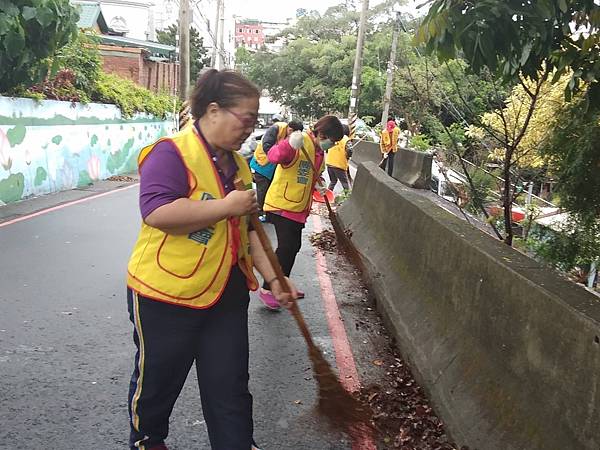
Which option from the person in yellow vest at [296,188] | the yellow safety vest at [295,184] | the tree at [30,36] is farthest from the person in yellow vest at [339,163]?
the yellow safety vest at [295,184]

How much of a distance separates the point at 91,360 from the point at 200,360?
191cm

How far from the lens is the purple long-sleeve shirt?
2.35m

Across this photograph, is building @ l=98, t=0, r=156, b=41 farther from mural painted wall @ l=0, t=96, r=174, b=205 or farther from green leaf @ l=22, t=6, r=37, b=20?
green leaf @ l=22, t=6, r=37, b=20

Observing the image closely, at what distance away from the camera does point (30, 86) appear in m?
11.1

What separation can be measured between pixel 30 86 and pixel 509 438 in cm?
1056

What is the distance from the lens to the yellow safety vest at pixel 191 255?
2.42 m

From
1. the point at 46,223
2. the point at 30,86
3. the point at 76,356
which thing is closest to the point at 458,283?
the point at 76,356

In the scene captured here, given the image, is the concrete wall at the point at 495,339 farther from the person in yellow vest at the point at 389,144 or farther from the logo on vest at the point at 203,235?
the person in yellow vest at the point at 389,144

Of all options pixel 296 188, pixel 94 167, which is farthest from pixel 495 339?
pixel 94 167

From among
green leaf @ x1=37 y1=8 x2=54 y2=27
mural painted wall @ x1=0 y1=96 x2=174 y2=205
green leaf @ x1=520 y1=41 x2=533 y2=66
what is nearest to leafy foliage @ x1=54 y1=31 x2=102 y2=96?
mural painted wall @ x1=0 y1=96 x2=174 y2=205

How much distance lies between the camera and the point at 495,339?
3.15 meters

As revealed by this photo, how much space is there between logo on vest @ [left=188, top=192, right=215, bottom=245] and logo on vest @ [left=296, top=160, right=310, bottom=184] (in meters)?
2.97

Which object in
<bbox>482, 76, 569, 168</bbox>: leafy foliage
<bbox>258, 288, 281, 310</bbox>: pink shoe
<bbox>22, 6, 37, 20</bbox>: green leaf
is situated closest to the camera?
<bbox>482, 76, 569, 168</bbox>: leafy foliage

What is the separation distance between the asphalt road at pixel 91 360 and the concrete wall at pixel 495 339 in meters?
0.64
